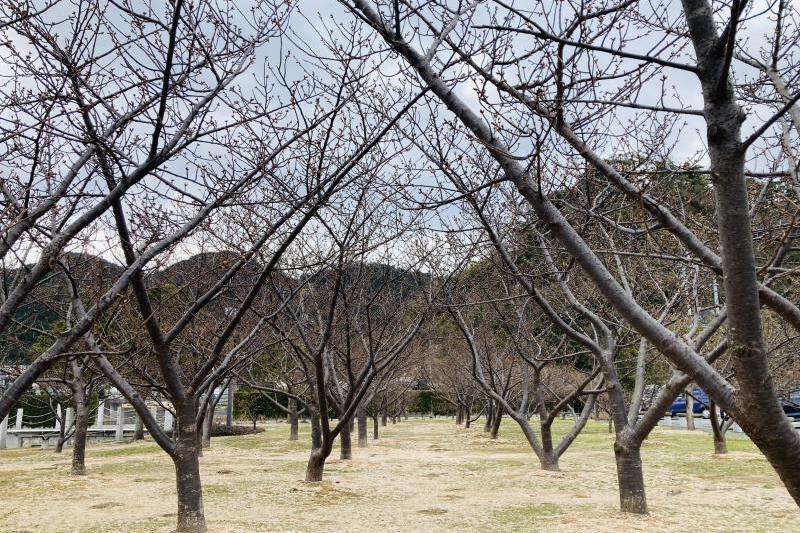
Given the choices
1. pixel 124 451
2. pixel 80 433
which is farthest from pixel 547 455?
pixel 124 451

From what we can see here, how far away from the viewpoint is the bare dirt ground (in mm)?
7777

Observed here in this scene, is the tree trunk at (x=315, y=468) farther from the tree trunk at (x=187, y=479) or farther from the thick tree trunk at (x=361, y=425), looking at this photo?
the thick tree trunk at (x=361, y=425)

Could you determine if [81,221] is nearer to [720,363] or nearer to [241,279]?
[241,279]

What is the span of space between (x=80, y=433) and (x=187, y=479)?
304 inches

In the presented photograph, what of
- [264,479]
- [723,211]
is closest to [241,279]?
[264,479]

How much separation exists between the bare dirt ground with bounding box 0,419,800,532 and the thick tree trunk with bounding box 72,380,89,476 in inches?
14.6

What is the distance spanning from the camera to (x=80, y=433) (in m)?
13.2

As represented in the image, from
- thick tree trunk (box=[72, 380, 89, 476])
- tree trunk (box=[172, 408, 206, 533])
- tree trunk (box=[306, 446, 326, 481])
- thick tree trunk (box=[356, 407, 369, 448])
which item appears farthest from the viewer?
thick tree trunk (box=[356, 407, 369, 448])

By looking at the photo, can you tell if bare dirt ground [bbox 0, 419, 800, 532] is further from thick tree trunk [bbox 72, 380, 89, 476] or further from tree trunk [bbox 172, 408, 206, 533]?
tree trunk [bbox 172, 408, 206, 533]

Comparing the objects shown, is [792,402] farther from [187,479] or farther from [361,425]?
[361,425]

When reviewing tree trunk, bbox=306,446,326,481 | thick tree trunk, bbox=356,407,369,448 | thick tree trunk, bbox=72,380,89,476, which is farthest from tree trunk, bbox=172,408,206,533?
thick tree trunk, bbox=356,407,369,448

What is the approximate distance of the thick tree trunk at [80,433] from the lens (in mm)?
12969

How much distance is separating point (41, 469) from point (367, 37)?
13399 millimetres

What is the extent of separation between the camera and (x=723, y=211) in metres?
2.47
